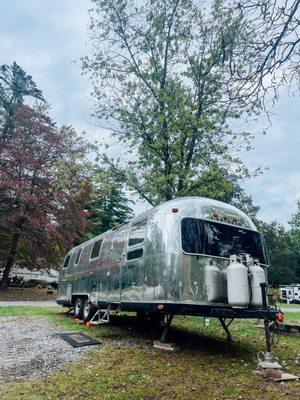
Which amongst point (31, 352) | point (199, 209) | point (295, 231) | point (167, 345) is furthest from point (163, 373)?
point (295, 231)

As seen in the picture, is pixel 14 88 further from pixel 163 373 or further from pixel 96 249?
pixel 163 373

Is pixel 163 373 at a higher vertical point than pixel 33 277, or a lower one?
lower

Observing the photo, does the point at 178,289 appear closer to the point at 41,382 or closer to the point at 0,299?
the point at 41,382

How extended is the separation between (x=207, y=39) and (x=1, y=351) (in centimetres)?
1329

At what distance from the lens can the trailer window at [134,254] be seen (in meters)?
8.16

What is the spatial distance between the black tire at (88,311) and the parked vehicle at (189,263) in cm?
133

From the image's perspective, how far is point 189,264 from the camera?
22.7 feet

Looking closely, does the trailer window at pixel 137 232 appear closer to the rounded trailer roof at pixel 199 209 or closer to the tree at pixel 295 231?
the rounded trailer roof at pixel 199 209

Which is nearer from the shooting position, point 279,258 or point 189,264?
point 189,264

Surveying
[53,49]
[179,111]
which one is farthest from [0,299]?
[53,49]

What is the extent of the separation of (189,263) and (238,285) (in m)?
1.02

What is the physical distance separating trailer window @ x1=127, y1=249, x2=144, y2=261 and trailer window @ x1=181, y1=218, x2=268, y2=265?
4.44 ft

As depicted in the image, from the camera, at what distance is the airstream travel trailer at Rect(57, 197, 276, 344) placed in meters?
6.64

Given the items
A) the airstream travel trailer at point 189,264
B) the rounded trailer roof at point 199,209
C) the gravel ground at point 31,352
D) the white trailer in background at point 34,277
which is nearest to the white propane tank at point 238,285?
the airstream travel trailer at point 189,264
